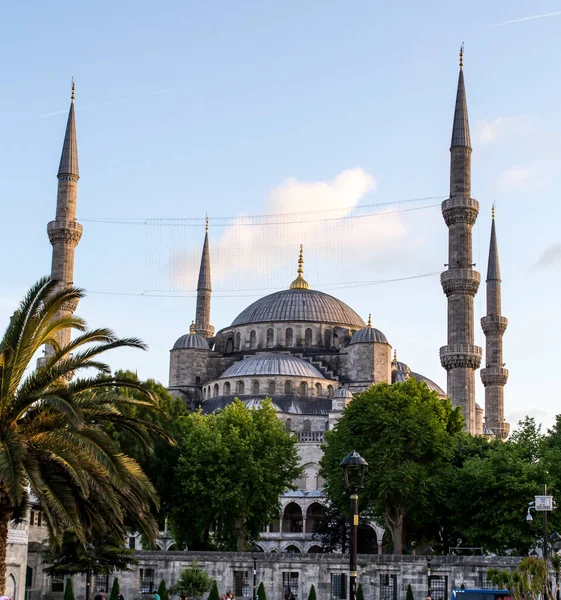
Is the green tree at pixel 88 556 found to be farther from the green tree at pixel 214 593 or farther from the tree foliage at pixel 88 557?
the green tree at pixel 214 593

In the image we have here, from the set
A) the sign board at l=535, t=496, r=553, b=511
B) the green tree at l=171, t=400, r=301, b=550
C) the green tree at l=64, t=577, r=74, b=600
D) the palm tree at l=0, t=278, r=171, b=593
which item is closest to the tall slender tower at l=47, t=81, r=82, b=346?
the green tree at l=171, t=400, r=301, b=550

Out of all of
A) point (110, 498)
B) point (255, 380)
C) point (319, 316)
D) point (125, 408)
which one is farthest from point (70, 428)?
point (319, 316)

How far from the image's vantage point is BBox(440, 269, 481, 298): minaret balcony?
189ft

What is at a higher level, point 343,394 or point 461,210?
point 461,210

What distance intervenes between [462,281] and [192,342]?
81.8 feet

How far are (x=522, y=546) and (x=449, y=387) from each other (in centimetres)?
2124

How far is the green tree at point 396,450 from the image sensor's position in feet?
133

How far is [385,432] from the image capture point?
42.2 meters

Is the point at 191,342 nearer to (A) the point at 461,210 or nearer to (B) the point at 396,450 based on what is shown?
(A) the point at 461,210

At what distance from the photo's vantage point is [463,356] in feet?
187

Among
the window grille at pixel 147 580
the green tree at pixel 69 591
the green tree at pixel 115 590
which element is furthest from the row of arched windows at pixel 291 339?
the green tree at pixel 69 591

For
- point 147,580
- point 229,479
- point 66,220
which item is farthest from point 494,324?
point 147,580

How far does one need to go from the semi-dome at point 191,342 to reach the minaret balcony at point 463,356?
2370cm

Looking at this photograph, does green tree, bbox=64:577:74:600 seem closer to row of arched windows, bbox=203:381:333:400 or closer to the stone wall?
the stone wall
